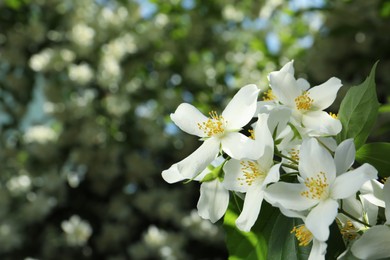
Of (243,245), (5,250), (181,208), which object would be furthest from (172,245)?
(243,245)

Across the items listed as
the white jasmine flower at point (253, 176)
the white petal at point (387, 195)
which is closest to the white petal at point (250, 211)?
the white jasmine flower at point (253, 176)

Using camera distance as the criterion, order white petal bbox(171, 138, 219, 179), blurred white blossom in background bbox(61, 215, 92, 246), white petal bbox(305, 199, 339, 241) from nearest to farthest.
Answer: white petal bbox(305, 199, 339, 241) < white petal bbox(171, 138, 219, 179) < blurred white blossom in background bbox(61, 215, 92, 246)

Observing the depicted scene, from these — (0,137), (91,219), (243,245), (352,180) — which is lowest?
(91,219)

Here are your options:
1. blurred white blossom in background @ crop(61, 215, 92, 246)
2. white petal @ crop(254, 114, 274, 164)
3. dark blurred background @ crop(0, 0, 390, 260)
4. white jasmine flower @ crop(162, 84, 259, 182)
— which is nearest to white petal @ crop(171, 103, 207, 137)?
white jasmine flower @ crop(162, 84, 259, 182)

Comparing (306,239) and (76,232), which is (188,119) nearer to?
(306,239)

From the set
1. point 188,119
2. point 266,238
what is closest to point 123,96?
point 188,119

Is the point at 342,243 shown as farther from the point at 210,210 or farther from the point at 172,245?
the point at 172,245

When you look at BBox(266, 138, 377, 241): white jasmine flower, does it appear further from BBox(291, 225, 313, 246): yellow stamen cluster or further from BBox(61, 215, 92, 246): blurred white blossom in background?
BBox(61, 215, 92, 246): blurred white blossom in background
